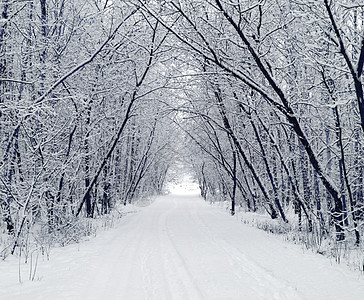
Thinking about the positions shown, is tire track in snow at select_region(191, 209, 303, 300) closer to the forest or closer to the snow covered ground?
the snow covered ground

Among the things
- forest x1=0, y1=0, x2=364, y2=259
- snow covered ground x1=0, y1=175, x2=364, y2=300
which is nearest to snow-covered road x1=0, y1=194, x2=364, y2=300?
snow covered ground x1=0, y1=175, x2=364, y2=300

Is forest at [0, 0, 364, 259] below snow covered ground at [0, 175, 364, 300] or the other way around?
the other way around

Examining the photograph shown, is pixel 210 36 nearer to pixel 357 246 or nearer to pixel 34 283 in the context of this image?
pixel 357 246

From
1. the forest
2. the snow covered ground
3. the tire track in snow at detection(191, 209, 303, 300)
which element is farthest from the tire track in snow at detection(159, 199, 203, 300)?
the forest

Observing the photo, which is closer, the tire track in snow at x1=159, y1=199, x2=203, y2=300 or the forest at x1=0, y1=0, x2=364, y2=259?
the tire track in snow at x1=159, y1=199, x2=203, y2=300

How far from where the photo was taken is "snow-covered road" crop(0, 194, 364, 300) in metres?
4.53

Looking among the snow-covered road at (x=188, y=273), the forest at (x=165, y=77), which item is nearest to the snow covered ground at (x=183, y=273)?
the snow-covered road at (x=188, y=273)

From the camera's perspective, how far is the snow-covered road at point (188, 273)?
14.9 ft

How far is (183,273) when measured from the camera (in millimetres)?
5586

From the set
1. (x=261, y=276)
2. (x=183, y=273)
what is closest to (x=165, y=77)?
(x=183, y=273)

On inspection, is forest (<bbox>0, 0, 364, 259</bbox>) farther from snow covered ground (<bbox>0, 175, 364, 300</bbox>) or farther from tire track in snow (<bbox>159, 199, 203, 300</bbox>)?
tire track in snow (<bbox>159, 199, 203, 300</bbox>)

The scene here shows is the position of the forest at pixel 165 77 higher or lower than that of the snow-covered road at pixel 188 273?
higher

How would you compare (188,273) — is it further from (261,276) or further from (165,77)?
(165,77)

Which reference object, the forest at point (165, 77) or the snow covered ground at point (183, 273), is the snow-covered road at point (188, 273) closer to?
the snow covered ground at point (183, 273)
